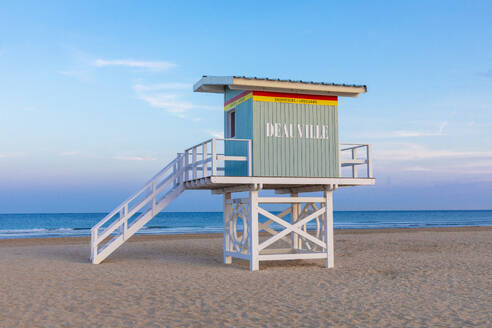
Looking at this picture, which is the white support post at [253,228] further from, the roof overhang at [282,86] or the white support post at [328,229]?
the roof overhang at [282,86]

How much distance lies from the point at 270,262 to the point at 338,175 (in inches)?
150

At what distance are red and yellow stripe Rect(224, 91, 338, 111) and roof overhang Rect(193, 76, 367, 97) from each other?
113 mm

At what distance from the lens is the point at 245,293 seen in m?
9.94

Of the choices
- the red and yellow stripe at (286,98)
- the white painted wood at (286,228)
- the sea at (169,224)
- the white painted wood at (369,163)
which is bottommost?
the sea at (169,224)

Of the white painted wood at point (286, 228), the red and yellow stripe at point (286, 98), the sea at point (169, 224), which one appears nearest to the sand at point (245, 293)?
the white painted wood at point (286, 228)

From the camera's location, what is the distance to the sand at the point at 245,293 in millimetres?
7844

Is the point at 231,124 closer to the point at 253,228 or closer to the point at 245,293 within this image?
the point at 253,228

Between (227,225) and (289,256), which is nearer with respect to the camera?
(289,256)

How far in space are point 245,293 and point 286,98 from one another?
570cm

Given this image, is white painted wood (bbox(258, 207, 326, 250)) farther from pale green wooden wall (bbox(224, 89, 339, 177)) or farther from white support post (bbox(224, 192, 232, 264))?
white support post (bbox(224, 192, 232, 264))

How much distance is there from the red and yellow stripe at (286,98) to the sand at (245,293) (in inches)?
180

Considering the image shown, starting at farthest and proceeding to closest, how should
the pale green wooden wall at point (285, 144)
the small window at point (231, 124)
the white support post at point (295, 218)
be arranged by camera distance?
1. the white support post at point (295, 218)
2. the small window at point (231, 124)
3. the pale green wooden wall at point (285, 144)

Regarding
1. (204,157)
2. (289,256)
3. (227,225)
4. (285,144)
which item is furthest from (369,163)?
(227,225)

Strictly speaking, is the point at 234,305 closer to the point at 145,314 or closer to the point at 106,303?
the point at 145,314
